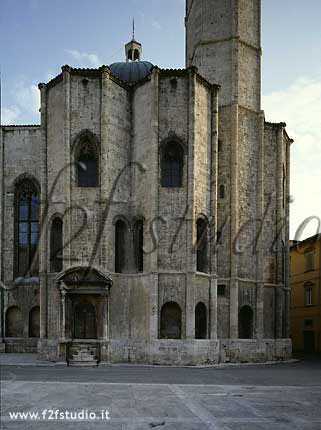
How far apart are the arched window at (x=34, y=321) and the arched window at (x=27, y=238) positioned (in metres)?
2.26

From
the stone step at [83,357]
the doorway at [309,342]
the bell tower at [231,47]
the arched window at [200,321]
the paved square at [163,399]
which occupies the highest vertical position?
the bell tower at [231,47]

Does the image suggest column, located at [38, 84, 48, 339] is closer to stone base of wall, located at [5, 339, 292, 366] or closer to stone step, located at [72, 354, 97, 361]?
stone base of wall, located at [5, 339, 292, 366]

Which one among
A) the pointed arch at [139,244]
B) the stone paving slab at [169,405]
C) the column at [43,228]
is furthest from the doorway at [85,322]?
the stone paving slab at [169,405]

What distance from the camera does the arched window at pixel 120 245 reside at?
90.9 feet

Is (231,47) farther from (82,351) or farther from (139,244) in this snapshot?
(82,351)

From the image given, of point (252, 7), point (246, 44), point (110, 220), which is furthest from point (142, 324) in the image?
point (252, 7)

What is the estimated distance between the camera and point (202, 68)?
32.0m

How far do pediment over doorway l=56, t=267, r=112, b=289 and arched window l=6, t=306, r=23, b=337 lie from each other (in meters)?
7.48

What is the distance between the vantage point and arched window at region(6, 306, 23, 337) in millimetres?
31578

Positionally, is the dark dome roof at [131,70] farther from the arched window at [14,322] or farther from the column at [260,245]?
the arched window at [14,322]

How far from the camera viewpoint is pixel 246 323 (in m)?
30.4

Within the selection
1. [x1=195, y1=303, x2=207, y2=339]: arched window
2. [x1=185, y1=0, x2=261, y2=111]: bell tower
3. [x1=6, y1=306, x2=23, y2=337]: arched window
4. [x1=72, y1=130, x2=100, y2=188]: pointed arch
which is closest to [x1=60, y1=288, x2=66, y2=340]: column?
[x1=72, y1=130, x2=100, y2=188]: pointed arch

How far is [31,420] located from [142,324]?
1443 centimetres

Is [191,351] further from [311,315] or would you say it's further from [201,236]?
[311,315]
